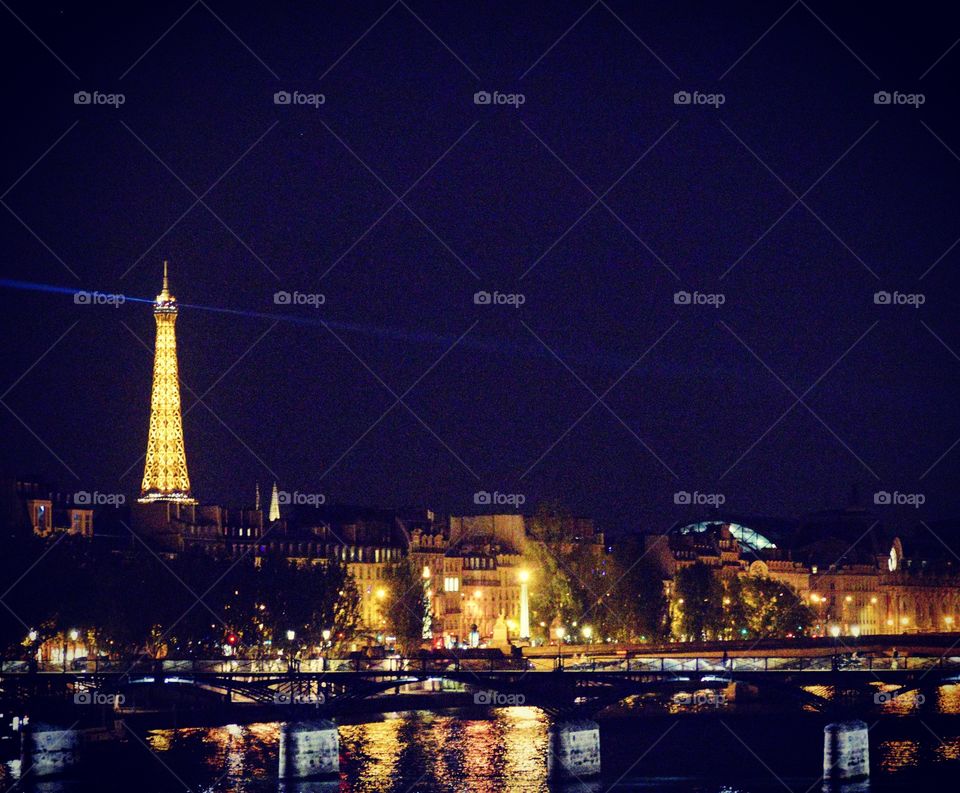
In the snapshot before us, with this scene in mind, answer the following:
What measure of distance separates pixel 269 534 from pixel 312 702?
65.4 metres

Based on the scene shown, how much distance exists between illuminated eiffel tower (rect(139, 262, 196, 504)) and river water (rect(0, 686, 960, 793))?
49902 millimetres

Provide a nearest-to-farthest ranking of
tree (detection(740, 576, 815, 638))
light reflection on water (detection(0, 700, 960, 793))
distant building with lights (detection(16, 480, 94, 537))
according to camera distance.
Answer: light reflection on water (detection(0, 700, 960, 793)) < distant building with lights (detection(16, 480, 94, 537)) < tree (detection(740, 576, 815, 638))

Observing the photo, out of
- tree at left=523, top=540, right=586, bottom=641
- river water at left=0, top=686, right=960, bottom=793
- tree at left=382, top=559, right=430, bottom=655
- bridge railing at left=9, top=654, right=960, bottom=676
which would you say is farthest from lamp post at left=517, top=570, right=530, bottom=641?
bridge railing at left=9, top=654, right=960, bottom=676

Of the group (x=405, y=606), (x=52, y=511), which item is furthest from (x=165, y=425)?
(x=405, y=606)

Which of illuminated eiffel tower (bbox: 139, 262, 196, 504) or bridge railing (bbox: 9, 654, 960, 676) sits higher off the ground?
illuminated eiffel tower (bbox: 139, 262, 196, 504)

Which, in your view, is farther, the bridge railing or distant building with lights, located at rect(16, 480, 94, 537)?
distant building with lights, located at rect(16, 480, 94, 537)

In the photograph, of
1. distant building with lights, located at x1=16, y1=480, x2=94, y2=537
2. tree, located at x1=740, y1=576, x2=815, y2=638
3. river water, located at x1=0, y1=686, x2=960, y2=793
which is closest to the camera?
river water, located at x1=0, y1=686, x2=960, y2=793

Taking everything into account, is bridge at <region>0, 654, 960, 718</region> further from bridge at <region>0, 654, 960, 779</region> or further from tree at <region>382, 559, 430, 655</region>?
tree at <region>382, 559, 430, 655</region>

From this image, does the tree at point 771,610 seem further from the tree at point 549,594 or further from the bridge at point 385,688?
the bridge at point 385,688

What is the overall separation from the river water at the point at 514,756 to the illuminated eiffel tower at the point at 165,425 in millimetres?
49902

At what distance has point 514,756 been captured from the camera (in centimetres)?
8644

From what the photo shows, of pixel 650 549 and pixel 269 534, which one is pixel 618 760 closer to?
pixel 269 534

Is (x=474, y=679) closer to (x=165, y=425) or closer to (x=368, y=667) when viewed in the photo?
(x=368, y=667)

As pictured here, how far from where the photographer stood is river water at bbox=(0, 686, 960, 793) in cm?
7719
